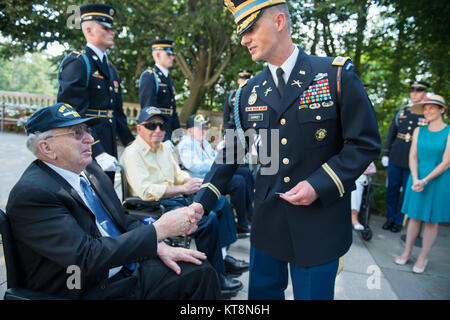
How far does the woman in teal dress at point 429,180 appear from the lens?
12.0ft

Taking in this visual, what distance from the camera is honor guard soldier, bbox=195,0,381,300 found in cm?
144

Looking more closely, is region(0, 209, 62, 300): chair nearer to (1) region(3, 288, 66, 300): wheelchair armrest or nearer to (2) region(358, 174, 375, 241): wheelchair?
(1) region(3, 288, 66, 300): wheelchair armrest

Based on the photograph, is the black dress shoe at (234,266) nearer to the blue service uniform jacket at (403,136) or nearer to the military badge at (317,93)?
the military badge at (317,93)

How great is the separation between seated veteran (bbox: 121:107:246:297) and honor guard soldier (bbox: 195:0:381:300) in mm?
1187

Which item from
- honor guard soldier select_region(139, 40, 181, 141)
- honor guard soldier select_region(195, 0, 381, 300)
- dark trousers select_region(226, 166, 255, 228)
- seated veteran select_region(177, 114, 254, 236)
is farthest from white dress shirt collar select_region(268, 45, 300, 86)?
honor guard soldier select_region(139, 40, 181, 141)

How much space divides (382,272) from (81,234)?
337 centimetres

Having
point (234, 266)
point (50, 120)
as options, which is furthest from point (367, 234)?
point (50, 120)

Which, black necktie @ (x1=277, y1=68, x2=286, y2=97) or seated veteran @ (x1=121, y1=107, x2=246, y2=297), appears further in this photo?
seated veteran @ (x1=121, y1=107, x2=246, y2=297)

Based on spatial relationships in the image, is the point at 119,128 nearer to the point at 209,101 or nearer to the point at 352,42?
the point at 352,42

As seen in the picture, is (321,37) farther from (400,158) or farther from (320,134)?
(320,134)

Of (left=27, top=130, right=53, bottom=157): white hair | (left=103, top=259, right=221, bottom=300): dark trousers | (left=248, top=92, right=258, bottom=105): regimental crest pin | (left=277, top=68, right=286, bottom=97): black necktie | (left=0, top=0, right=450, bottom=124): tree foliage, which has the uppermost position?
(left=0, top=0, right=450, bottom=124): tree foliage
